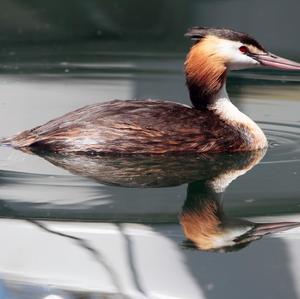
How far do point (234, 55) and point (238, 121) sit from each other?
14.3 inches

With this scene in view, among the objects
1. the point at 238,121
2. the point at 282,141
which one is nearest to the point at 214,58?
the point at 238,121

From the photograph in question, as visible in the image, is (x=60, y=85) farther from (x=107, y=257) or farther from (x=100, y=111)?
(x=107, y=257)

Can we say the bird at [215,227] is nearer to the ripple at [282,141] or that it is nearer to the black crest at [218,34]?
the ripple at [282,141]

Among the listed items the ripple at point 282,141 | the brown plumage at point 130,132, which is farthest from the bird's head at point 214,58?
the ripple at point 282,141

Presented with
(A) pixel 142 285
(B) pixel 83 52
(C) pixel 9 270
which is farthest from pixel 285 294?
(B) pixel 83 52

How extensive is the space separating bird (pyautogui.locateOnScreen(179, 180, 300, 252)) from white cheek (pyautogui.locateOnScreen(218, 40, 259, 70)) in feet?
3.96

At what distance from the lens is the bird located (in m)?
4.66

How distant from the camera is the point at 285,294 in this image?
407 centimetres

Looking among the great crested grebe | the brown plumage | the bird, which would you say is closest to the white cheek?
the great crested grebe

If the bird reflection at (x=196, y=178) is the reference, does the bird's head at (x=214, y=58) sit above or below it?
above

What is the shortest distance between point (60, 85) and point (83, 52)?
1.60m

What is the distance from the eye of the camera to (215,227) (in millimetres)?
4973

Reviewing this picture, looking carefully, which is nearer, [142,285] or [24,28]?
→ [142,285]

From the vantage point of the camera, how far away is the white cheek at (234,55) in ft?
21.5
